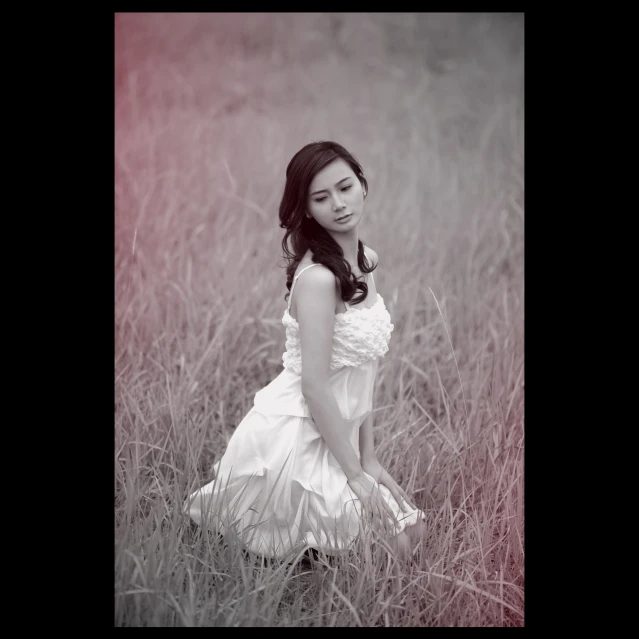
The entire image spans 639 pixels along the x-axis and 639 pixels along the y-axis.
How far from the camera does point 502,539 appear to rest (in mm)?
2148

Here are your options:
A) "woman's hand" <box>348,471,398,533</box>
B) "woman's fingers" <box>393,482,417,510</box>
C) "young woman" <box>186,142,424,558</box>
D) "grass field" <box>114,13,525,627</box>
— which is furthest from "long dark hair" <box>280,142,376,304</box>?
"woman's fingers" <box>393,482,417,510</box>

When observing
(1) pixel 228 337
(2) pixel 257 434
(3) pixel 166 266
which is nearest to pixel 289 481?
(2) pixel 257 434

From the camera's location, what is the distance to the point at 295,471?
2037 millimetres

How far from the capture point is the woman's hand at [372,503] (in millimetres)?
1982

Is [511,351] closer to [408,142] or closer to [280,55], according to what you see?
[408,142]

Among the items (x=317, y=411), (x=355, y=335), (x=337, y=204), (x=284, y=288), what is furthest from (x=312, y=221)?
(x=284, y=288)

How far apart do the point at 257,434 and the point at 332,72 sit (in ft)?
15.9

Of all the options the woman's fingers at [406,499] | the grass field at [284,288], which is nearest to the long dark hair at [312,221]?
the grass field at [284,288]

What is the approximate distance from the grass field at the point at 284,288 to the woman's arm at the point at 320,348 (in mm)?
325

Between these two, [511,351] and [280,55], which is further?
[280,55]

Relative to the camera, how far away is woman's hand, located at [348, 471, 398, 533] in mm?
1982

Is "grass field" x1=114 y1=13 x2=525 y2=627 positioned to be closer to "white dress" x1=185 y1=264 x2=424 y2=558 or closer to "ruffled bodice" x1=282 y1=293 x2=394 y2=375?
"white dress" x1=185 y1=264 x2=424 y2=558

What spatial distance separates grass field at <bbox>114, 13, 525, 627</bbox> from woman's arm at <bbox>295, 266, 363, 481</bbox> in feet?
1.06

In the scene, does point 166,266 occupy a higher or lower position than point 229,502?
higher
